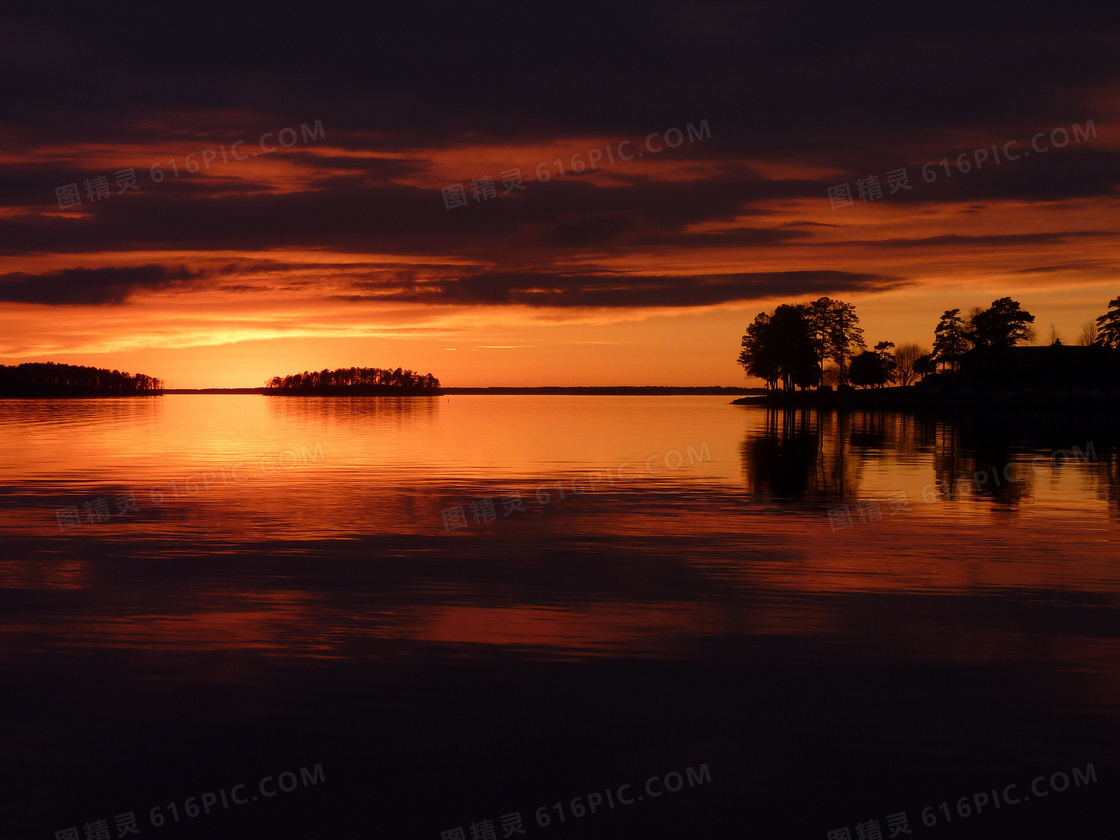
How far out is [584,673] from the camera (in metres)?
12.1

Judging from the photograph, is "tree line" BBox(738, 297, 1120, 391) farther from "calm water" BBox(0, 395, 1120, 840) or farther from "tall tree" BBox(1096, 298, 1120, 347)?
"calm water" BBox(0, 395, 1120, 840)

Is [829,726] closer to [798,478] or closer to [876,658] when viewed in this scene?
[876,658]

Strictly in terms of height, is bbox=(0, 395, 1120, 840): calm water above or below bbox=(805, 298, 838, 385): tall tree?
below

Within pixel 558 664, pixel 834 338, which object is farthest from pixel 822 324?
pixel 558 664

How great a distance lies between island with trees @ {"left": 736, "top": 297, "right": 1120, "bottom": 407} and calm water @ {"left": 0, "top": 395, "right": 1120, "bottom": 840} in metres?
122

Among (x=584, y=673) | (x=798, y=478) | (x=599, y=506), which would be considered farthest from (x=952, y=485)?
(x=584, y=673)

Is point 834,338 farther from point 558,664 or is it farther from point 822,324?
point 558,664

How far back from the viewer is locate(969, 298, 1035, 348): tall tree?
162 meters

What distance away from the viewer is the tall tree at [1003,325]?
162000 mm

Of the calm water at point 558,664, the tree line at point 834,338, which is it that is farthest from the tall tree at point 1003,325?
the calm water at point 558,664

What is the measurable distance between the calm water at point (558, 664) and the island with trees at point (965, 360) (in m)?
122

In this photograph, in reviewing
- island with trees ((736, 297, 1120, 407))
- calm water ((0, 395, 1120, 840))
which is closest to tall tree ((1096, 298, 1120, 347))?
island with trees ((736, 297, 1120, 407))

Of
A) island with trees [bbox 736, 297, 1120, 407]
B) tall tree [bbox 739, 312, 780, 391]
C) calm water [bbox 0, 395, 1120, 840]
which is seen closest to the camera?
calm water [bbox 0, 395, 1120, 840]

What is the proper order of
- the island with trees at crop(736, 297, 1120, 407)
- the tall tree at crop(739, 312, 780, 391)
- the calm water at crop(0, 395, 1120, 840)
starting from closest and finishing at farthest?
the calm water at crop(0, 395, 1120, 840) → the island with trees at crop(736, 297, 1120, 407) → the tall tree at crop(739, 312, 780, 391)
